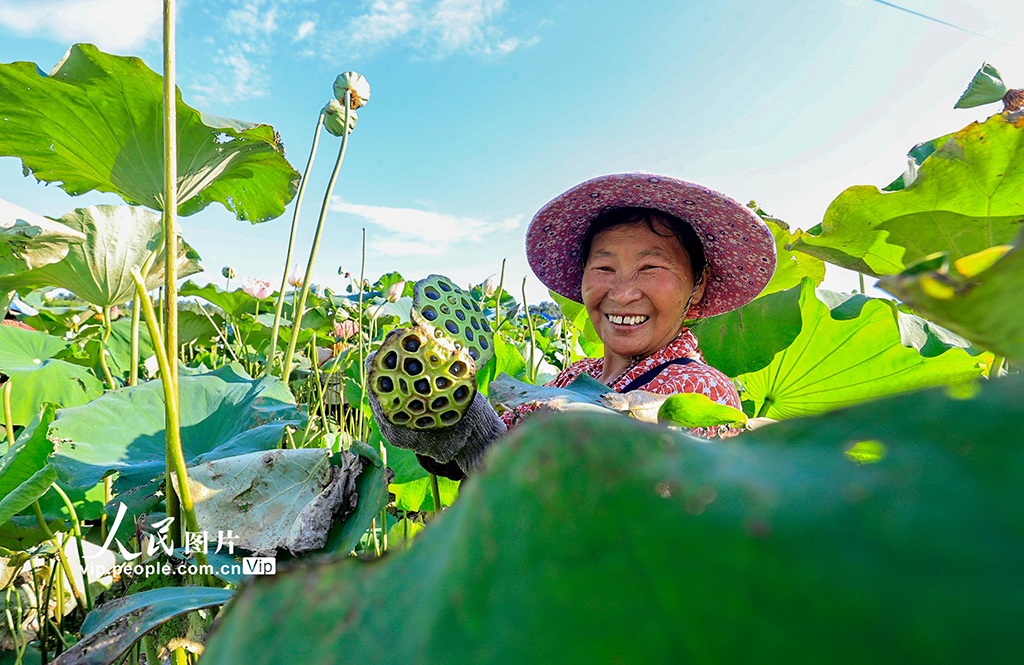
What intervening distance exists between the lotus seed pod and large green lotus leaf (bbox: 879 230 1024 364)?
117cm

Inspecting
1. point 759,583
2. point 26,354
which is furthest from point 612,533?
point 26,354

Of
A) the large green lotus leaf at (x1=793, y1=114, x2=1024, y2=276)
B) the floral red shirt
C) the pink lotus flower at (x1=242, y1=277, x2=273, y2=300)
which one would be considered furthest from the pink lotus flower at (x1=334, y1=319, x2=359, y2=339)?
the large green lotus leaf at (x1=793, y1=114, x2=1024, y2=276)

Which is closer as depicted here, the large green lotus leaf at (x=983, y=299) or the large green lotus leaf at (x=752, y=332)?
the large green lotus leaf at (x=983, y=299)

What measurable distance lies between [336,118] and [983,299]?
123cm

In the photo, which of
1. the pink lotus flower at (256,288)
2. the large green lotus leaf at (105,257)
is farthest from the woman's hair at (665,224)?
the pink lotus flower at (256,288)

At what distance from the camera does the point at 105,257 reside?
4.95 feet

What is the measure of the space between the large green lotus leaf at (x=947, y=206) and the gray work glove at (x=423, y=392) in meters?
0.58

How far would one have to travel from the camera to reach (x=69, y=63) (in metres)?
1.04

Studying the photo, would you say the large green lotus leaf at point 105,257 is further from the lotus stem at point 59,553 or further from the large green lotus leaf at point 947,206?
the large green lotus leaf at point 947,206

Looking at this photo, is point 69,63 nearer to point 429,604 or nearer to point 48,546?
point 48,546

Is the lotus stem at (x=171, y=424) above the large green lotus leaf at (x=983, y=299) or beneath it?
beneath

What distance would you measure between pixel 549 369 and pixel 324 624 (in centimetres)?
176

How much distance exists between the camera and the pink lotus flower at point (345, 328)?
1848 mm

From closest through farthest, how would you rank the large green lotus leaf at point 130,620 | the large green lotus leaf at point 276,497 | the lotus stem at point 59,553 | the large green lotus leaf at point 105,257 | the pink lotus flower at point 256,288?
1. the large green lotus leaf at point 130,620
2. the large green lotus leaf at point 276,497
3. the lotus stem at point 59,553
4. the large green lotus leaf at point 105,257
5. the pink lotus flower at point 256,288
